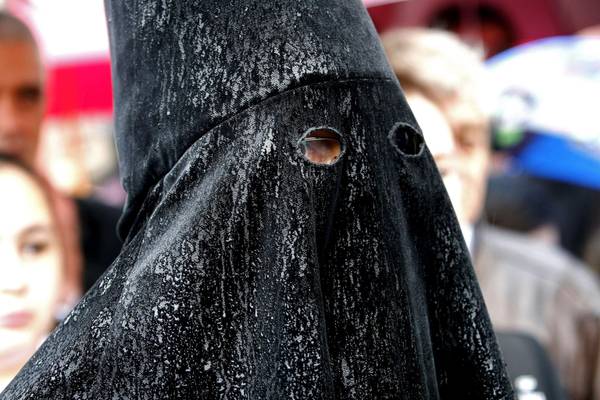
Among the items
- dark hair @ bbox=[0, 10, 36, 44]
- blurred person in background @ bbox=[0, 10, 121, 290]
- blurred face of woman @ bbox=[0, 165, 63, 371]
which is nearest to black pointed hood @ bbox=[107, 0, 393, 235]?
blurred face of woman @ bbox=[0, 165, 63, 371]

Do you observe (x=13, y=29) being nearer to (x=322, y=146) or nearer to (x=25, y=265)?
(x=25, y=265)

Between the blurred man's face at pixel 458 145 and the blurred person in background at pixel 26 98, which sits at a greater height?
the blurred person in background at pixel 26 98

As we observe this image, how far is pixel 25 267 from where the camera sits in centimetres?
192

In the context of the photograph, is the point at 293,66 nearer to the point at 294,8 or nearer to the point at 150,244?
the point at 294,8

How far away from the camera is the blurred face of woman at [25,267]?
6.11ft

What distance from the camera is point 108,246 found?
286cm

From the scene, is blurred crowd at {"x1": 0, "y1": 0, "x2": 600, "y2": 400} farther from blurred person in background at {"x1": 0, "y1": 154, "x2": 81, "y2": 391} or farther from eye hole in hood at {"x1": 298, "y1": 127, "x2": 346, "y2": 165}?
eye hole in hood at {"x1": 298, "y1": 127, "x2": 346, "y2": 165}

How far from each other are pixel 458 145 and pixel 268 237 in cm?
112

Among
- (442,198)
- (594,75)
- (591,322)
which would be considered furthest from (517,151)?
(442,198)

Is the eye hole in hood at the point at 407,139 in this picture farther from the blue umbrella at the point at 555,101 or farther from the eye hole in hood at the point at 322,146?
the blue umbrella at the point at 555,101

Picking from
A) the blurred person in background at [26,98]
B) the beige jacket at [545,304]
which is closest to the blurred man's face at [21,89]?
the blurred person in background at [26,98]

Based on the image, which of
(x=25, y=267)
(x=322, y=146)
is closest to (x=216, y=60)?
(x=322, y=146)

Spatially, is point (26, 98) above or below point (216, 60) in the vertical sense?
above

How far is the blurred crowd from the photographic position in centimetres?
197
